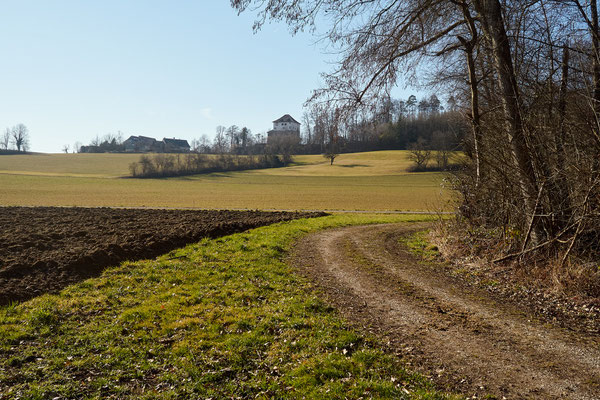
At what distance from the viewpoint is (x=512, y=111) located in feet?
33.9

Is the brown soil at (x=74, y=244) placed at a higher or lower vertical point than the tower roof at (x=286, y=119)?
lower

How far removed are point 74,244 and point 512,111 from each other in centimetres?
1410

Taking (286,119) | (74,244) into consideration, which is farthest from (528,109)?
(286,119)

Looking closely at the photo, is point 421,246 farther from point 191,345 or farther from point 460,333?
point 191,345

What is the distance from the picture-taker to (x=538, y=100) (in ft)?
31.5

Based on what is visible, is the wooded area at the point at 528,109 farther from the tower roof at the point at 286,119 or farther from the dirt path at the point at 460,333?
the tower roof at the point at 286,119

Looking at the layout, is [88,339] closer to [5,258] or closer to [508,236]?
[5,258]

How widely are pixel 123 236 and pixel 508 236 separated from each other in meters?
13.1

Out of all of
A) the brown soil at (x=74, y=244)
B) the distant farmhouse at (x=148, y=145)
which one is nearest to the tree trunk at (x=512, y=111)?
the brown soil at (x=74, y=244)

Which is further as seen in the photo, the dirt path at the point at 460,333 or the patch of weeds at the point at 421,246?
the patch of weeds at the point at 421,246

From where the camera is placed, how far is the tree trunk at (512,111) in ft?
33.1

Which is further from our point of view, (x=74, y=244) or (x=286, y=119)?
(x=286, y=119)

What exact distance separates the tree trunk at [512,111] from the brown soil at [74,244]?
11.2 metres

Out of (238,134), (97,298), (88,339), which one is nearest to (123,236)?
(97,298)
